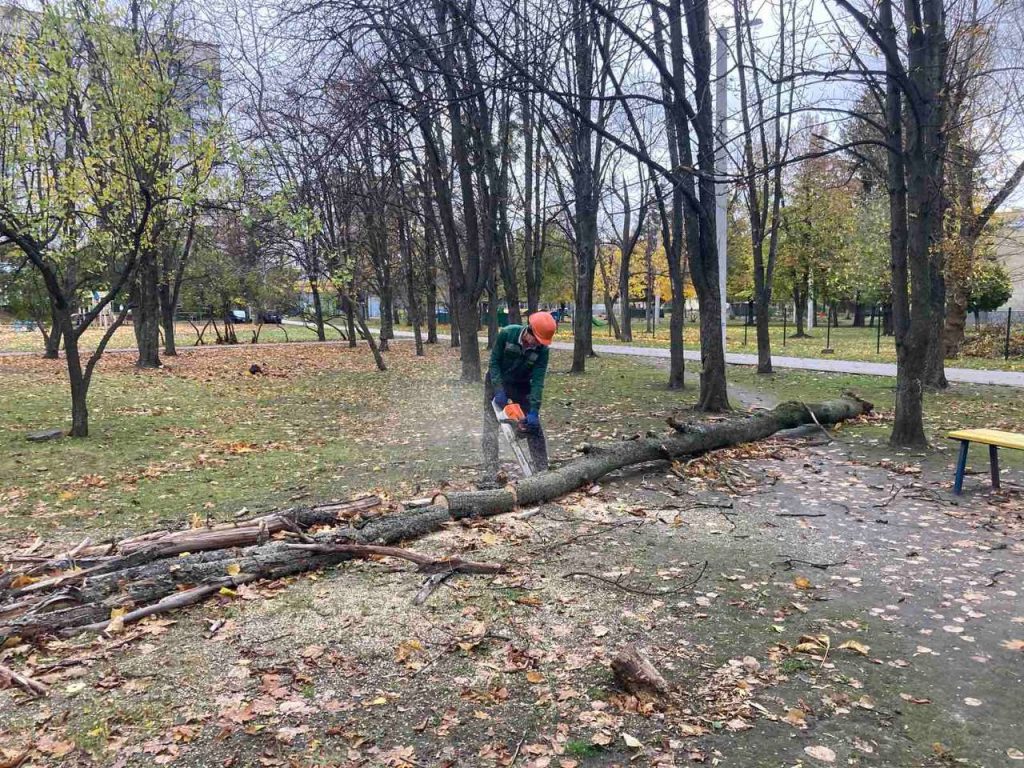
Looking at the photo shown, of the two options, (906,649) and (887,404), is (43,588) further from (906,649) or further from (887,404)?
(887,404)

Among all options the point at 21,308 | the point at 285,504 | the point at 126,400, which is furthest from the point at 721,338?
the point at 21,308

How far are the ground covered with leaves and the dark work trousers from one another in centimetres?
56

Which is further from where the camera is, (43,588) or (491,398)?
(491,398)

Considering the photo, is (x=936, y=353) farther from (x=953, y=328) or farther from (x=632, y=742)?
(x=632, y=742)

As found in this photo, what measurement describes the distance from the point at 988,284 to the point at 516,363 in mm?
19933

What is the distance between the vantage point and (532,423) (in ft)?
19.6

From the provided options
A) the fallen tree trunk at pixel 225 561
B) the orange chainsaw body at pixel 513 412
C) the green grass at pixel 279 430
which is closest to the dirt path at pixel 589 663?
the fallen tree trunk at pixel 225 561

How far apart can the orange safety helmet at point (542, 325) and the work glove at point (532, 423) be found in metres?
0.72

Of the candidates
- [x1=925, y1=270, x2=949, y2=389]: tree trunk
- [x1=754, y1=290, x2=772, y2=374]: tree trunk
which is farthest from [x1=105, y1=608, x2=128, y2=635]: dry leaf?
[x1=754, y1=290, x2=772, y2=374]: tree trunk

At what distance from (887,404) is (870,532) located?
655cm

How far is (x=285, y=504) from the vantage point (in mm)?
5906

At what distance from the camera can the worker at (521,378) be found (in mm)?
5695

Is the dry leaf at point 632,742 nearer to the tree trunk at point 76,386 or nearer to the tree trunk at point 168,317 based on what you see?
the tree trunk at point 76,386

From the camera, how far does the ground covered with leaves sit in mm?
2650
